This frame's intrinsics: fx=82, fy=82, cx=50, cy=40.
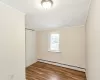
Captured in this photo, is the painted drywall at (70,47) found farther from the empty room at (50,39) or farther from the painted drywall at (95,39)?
the painted drywall at (95,39)

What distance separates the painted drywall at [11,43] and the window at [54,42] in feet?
7.94

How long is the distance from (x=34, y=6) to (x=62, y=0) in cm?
63

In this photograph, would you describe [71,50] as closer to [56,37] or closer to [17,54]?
[56,37]

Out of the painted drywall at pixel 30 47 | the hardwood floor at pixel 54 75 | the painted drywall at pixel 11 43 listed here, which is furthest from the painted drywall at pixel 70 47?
the painted drywall at pixel 11 43

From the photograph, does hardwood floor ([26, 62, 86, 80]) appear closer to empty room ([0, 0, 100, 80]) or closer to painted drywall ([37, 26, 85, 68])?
empty room ([0, 0, 100, 80])

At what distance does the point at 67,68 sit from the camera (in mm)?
3699

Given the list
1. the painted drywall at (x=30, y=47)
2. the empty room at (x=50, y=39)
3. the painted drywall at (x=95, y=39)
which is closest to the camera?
the painted drywall at (x=95, y=39)

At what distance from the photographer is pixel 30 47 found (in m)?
4.20

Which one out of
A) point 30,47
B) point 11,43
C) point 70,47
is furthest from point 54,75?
point 11,43

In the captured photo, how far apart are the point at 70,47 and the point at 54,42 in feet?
3.17

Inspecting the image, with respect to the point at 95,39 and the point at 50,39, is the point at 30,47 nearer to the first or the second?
the point at 50,39

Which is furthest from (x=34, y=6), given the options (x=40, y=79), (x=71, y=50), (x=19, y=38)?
(x=71, y=50)

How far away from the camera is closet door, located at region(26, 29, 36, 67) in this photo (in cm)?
397

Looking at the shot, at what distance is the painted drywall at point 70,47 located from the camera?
3420mm
